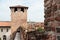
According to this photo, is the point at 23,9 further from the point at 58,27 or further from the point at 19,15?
the point at 58,27

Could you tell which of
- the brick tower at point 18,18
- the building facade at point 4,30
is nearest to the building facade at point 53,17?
the brick tower at point 18,18

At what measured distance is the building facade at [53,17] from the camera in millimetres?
2289

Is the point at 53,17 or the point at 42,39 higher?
the point at 53,17

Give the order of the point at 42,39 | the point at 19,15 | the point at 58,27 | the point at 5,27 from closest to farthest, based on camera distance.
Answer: the point at 58,27 < the point at 42,39 < the point at 19,15 < the point at 5,27

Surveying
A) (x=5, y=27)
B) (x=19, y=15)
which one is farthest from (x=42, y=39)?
(x=5, y=27)

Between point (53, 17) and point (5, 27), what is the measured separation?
3906 centimetres

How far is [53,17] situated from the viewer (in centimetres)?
236

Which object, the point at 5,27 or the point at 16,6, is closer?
the point at 16,6

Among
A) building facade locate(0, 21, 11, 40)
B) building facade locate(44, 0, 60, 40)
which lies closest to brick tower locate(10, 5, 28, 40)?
building facade locate(0, 21, 11, 40)

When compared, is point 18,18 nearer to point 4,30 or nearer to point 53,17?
point 4,30

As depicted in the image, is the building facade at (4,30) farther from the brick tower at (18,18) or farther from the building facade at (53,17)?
the building facade at (53,17)

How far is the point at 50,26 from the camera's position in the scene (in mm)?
2385

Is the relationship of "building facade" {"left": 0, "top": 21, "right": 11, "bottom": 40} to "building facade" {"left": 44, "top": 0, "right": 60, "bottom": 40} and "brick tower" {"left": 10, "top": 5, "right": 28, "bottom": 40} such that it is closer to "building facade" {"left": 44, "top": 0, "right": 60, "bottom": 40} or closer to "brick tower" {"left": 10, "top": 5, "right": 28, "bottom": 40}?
"brick tower" {"left": 10, "top": 5, "right": 28, "bottom": 40}

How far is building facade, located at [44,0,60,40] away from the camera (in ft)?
7.51
